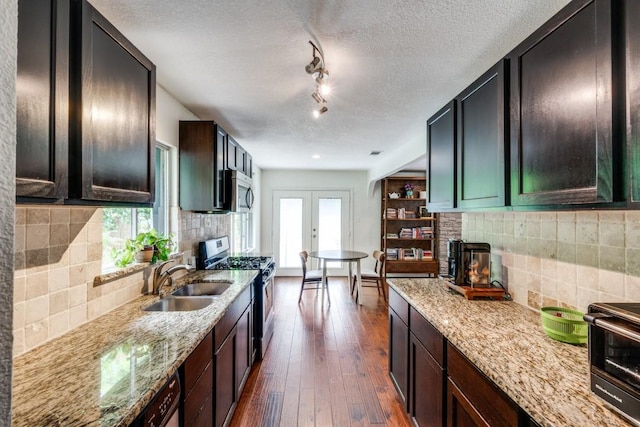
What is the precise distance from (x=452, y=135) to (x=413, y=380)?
1.61 metres

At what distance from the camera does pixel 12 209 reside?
1.38 feet

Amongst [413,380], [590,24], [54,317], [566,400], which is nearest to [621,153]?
[590,24]

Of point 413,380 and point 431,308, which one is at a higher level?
point 431,308

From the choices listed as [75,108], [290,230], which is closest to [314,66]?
[75,108]

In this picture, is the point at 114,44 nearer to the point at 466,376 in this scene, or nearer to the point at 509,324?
the point at 466,376

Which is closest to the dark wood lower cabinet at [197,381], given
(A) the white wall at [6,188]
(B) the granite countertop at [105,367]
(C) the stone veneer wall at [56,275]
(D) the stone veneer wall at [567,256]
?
(B) the granite countertop at [105,367]

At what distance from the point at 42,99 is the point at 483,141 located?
6.12 feet

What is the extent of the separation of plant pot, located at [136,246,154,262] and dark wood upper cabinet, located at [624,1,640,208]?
2362mm

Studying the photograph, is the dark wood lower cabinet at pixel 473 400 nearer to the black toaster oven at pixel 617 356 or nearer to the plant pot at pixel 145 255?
the black toaster oven at pixel 617 356

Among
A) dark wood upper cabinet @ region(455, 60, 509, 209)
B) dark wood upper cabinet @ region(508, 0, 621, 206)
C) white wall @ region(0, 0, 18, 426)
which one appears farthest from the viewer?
dark wood upper cabinet @ region(455, 60, 509, 209)

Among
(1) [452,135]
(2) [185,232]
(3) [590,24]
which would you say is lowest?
(2) [185,232]

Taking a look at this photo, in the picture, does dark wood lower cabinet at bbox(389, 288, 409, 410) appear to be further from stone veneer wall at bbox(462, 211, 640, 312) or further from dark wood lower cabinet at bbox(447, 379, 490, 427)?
stone veneer wall at bbox(462, 211, 640, 312)

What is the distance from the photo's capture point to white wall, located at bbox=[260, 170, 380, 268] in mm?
6457

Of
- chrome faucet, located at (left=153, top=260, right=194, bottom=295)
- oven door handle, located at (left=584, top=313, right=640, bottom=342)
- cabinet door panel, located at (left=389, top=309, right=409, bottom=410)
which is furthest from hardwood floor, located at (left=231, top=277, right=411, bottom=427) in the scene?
oven door handle, located at (left=584, top=313, right=640, bottom=342)
